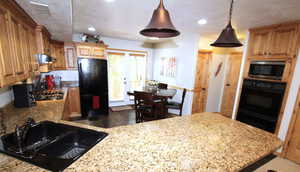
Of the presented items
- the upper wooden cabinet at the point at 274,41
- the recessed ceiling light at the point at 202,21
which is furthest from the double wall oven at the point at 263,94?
the recessed ceiling light at the point at 202,21

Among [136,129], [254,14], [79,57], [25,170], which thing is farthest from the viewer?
[79,57]

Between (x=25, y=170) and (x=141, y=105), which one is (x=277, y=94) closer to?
(x=141, y=105)

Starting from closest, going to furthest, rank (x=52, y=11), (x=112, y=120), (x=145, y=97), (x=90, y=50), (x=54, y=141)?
(x=54, y=141) → (x=52, y=11) → (x=145, y=97) → (x=112, y=120) → (x=90, y=50)

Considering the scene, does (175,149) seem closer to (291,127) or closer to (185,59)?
(291,127)

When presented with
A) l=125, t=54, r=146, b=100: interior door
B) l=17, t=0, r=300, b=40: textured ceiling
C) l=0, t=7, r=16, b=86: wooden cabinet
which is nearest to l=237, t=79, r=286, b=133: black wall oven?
l=17, t=0, r=300, b=40: textured ceiling

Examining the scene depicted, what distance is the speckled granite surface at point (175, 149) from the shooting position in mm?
846

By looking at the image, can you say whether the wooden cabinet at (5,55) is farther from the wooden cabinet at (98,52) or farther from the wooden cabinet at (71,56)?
the wooden cabinet at (71,56)

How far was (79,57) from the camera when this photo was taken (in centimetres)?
372

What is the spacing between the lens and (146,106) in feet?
8.70

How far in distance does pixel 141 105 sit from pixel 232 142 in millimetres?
1738

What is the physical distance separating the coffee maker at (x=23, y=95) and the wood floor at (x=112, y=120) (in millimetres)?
1683

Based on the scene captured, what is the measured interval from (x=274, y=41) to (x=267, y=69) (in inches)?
21.1

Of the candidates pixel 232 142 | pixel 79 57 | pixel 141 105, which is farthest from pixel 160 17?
pixel 79 57

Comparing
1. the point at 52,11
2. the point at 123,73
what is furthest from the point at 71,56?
the point at 52,11
